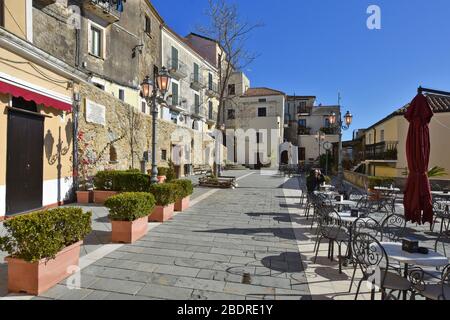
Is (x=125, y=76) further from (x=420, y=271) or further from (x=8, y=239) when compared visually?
(x=420, y=271)

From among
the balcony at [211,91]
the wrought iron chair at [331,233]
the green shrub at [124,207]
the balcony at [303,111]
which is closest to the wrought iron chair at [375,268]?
the wrought iron chair at [331,233]

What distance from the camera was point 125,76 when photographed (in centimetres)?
1797

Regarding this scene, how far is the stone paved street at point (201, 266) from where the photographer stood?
3.43 metres

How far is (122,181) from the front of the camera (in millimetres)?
9422

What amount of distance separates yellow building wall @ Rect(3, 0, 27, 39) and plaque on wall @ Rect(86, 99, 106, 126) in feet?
9.14

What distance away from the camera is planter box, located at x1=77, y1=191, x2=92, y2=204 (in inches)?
Result: 373

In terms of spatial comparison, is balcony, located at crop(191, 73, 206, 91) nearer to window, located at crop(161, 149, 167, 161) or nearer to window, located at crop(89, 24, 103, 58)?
window, located at crop(161, 149, 167, 161)

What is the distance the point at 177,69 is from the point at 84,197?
58.0 ft

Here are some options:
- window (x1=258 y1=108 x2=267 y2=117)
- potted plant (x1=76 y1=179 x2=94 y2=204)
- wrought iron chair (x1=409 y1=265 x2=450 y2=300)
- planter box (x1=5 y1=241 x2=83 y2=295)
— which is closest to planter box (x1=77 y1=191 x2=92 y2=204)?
potted plant (x1=76 y1=179 x2=94 y2=204)

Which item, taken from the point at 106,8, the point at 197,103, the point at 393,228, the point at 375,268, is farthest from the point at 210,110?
the point at 375,268

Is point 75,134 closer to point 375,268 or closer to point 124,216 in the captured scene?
point 124,216

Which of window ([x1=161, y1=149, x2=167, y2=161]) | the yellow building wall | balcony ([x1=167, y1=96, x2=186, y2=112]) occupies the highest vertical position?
balcony ([x1=167, y1=96, x2=186, y2=112])

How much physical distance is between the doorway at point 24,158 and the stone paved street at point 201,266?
3.93 m

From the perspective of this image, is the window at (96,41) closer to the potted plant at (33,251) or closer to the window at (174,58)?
the window at (174,58)
